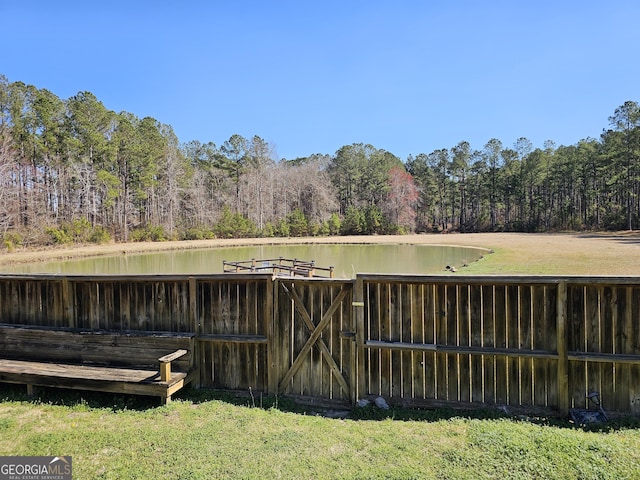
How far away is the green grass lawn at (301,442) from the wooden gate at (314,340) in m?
0.36

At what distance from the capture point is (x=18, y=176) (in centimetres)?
3784

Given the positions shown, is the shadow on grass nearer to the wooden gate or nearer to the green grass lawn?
the green grass lawn

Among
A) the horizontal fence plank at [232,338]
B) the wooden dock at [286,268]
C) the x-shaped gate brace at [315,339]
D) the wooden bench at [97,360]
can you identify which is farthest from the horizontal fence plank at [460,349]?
→ the wooden dock at [286,268]

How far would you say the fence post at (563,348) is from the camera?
154 inches

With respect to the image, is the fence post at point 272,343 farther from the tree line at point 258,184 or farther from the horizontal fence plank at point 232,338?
the tree line at point 258,184

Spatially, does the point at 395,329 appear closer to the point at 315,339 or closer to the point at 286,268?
the point at 315,339

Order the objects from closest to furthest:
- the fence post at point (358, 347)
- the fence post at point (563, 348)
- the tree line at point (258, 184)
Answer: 1. the fence post at point (563, 348)
2. the fence post at point (358, 347)
3. the tree line at point (258, 184)

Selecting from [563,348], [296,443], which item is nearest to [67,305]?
[296,443]

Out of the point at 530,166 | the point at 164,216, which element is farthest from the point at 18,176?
the point at 530,166

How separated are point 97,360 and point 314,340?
262cm

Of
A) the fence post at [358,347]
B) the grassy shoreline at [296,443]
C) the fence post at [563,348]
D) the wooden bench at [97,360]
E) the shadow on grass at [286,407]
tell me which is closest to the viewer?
the grassy shoreline at [296,443]

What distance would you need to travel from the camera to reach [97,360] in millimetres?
4816

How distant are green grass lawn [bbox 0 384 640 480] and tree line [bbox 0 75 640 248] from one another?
32253 millimetres

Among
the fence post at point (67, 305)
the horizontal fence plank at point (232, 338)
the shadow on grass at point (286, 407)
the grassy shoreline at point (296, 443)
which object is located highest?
the fence post at point (67, 305)
